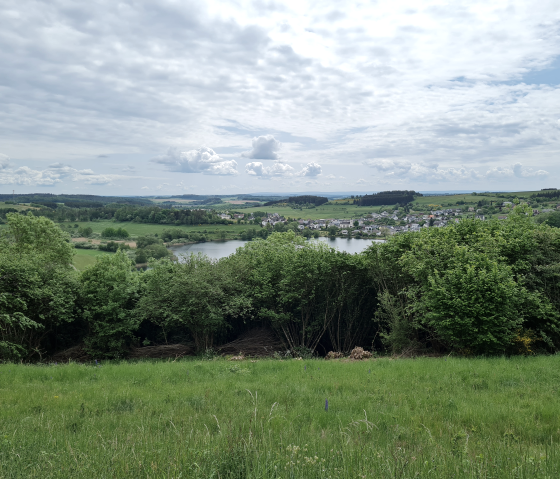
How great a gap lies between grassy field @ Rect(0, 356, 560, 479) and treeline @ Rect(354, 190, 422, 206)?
13418cm

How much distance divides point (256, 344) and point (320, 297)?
471 cm

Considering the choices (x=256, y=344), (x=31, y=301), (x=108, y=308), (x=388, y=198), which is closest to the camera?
(x=31, y=301)

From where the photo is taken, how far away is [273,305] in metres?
19.8

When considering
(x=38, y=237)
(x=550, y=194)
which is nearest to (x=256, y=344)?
(x=38, y=237)

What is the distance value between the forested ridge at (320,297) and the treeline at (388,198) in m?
123

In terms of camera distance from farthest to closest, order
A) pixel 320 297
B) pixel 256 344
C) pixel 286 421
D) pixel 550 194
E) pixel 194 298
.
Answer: pixel 550 194 < pixel 320 297 < pixel 256 344 < pixel 194 298 < pixel 286 421

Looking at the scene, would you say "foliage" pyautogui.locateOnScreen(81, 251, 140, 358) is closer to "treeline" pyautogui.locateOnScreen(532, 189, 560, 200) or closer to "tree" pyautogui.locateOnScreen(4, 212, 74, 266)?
"tree" pyautogui.locateOnScreen(4, 212, 74, 266)

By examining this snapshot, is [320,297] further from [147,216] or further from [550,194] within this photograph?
[147,216]

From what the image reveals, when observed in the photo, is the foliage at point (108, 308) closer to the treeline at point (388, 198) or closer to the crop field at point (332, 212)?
the crop field at point (332, 212)

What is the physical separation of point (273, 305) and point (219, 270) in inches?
152

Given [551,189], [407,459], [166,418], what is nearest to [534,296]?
[407,459]

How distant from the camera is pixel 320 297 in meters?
20.5

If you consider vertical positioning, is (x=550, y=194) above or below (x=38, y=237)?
above

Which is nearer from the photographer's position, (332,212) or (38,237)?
(38,237)
